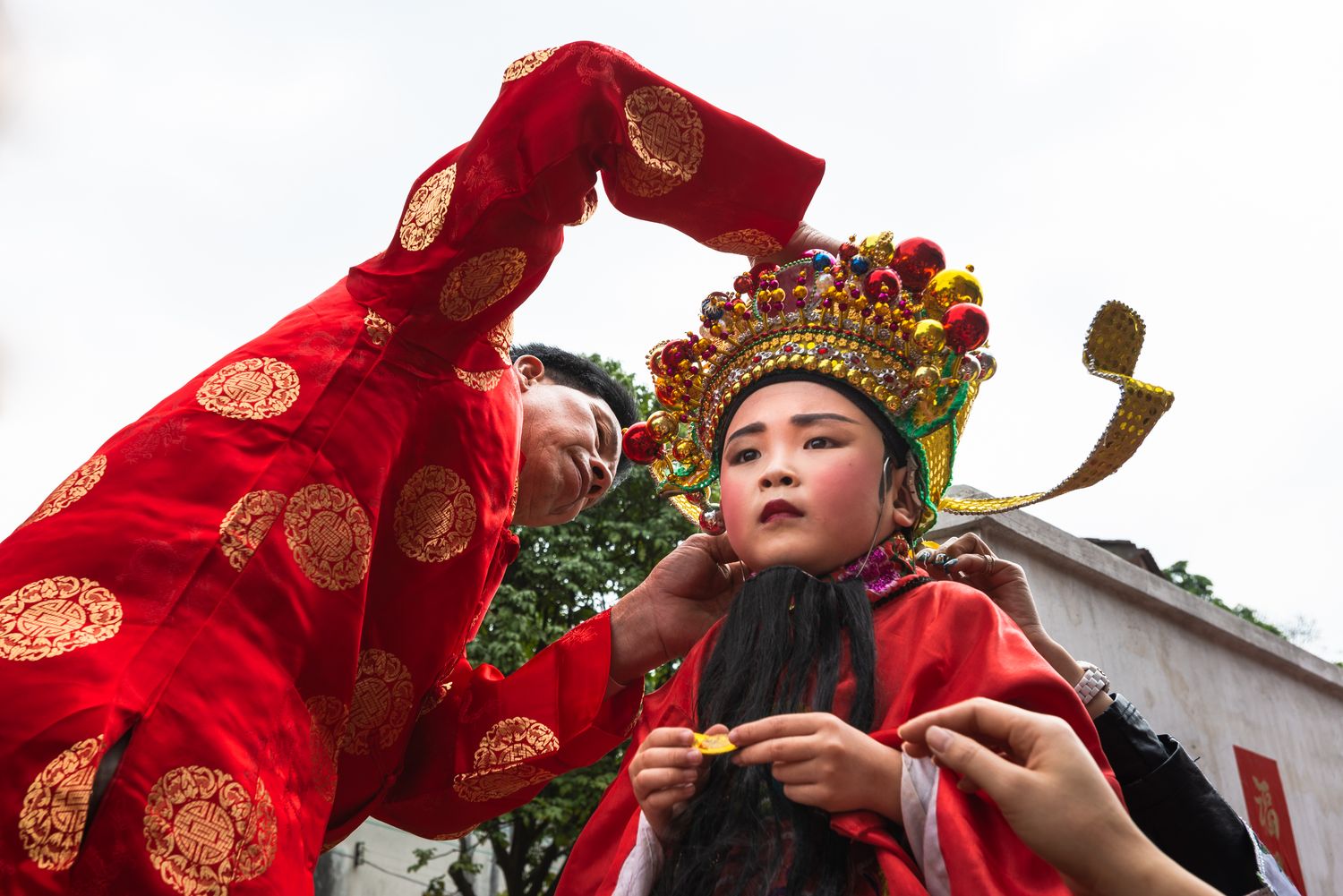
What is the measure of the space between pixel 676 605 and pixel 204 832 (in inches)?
48.7

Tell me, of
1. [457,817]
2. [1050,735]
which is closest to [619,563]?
[457,817]

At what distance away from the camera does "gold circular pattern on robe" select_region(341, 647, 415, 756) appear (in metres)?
2.34

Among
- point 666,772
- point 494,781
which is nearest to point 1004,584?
point 666,772

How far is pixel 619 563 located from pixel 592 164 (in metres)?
9.30

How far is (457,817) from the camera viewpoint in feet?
9.09

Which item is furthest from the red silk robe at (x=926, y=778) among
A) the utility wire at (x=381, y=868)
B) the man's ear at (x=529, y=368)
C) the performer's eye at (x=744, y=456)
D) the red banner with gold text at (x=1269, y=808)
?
the utility wire at (x=381, y=868)

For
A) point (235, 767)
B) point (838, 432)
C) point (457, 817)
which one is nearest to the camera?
point (235, 767)

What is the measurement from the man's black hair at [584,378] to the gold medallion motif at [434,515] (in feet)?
2.94

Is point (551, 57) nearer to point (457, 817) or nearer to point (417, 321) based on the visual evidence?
point (417, 321)

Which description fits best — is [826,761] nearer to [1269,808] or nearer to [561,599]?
[1269,808]

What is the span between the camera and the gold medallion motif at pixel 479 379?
247cm

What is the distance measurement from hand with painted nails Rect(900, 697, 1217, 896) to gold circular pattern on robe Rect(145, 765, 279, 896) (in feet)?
3.58

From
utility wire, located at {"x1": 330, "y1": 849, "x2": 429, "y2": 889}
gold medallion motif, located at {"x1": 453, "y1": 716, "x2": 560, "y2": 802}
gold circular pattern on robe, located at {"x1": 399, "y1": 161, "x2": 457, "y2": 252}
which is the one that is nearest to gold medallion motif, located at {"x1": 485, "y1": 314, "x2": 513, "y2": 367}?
gold circular pattern on robe, located at {"x1": 399, "y1": 161, "x2": 457, "y2": 252}

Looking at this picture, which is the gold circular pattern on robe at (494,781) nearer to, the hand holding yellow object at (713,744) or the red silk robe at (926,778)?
the red silk robe at (926,778)
